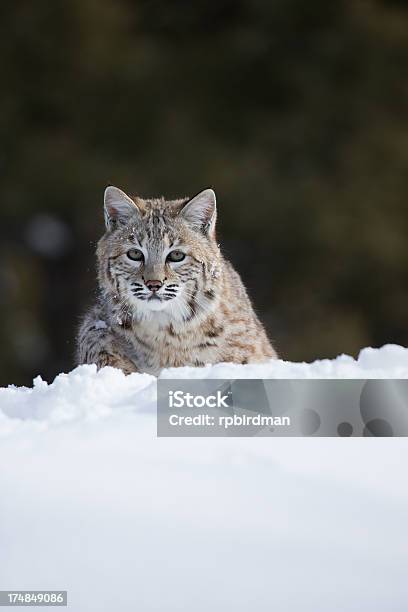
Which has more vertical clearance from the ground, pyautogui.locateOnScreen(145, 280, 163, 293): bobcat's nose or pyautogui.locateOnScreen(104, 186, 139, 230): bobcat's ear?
pyautogui.locateOnScreen(104, 186, 139, 230): bobcat's ear

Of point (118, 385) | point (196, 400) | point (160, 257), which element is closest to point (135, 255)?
point (160, 257)

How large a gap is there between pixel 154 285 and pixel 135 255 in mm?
248

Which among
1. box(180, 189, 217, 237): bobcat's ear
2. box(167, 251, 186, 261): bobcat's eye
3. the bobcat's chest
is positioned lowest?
the bobcat's chest

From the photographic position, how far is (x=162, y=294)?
6.11m

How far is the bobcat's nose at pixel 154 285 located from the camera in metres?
6.09

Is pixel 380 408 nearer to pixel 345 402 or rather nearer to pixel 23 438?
pixel 345 402

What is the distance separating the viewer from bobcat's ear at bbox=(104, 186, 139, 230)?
6418mm

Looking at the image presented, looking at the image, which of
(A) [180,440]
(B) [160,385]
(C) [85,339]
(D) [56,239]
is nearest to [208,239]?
(C) [85,339]

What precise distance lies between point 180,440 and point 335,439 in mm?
471
